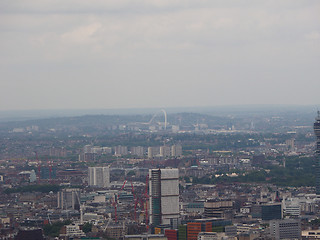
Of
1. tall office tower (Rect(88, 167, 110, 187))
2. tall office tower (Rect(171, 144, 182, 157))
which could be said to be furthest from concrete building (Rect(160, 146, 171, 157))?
tall office tower (Rect(88, 167, 110, 187))

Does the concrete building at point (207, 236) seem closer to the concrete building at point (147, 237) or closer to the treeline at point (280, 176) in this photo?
the concrete building at point (147, 237)

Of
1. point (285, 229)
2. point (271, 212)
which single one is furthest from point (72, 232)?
point (271, 212)

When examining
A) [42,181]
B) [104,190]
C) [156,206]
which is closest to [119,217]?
[156,206]

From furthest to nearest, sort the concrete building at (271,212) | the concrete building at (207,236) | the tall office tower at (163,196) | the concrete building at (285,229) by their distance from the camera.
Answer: the concrete building at (271,212) < the tall office tower at (163,196) < the concrete building at (285,229) < the concrete building at (207,236)

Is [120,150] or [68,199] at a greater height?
[68,199]

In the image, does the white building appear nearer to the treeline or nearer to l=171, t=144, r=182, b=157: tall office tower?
the treeline

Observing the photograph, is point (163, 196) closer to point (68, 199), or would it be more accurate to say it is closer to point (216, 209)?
point (216, 209)

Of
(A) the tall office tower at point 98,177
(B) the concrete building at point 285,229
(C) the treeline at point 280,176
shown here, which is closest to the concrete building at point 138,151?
(C) the treeline at point 280,176
